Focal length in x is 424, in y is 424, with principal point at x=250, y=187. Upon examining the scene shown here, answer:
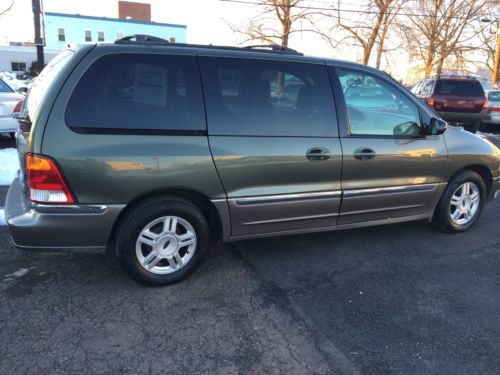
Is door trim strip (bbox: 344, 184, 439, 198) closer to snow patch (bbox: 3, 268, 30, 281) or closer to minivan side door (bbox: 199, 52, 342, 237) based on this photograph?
minivan side door (bbox: 199, 52, 342, 237)

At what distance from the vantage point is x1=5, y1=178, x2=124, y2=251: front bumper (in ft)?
9.32

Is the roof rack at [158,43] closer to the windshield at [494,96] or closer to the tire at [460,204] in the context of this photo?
the tire at [460,204]

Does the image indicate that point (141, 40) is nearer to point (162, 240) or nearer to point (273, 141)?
point (273, 141)

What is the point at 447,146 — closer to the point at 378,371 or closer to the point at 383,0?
the point at 378,371

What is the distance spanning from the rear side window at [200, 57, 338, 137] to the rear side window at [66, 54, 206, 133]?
0.14 metres

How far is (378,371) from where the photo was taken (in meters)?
2.45

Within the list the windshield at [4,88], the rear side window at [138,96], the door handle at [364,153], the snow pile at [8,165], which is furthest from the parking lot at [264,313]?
the windshield at [4,88]

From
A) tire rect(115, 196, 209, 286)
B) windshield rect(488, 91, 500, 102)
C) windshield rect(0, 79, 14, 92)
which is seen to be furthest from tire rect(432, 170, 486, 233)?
windshield rect(488, 91, 500, 102)

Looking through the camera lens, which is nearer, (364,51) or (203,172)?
(203,172)

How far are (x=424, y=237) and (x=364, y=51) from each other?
1918 centimetres

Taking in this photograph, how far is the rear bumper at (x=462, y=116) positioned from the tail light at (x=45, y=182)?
11.8 metres

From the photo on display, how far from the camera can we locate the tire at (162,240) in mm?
3055

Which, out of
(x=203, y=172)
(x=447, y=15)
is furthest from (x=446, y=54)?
(x=203, y=172)

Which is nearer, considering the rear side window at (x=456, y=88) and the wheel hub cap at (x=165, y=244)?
the wheel hub cap at (x=165, y=244)
